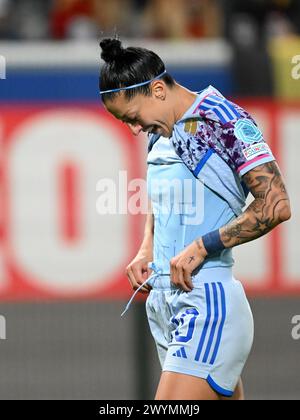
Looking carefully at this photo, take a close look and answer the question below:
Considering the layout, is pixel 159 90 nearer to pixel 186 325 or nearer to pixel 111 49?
pixel 111 49

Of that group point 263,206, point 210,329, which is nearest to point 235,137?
point 263,206

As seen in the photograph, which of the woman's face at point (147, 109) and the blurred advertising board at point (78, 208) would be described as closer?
the woman's face at point (147, 109)

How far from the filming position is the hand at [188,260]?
13.0ft

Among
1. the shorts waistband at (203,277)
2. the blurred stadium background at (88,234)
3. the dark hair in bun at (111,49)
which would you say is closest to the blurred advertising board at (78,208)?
the blurred stadium background at (88,234)

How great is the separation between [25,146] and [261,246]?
1.69 m

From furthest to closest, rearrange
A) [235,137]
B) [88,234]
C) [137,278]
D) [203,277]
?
[88,234], [137,278], [203,277], [235,137]

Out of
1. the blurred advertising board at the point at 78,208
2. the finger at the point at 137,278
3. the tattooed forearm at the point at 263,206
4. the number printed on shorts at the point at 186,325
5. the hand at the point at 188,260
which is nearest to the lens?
the tattooed forearm at the point at 263,206

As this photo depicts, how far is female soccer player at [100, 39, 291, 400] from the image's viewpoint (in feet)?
12.8

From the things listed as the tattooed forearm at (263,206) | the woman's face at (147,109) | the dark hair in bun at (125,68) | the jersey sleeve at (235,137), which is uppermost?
the dark hair in bun at (125,68)

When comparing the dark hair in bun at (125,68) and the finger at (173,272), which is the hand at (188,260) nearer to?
the finger at (173,272)

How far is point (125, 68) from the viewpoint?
397cm

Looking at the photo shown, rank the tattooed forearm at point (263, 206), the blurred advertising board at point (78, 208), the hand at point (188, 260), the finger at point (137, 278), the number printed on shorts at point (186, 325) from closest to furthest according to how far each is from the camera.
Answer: the tattooed forearm at point (263, 206)
the hand at point (188, 260)
the number printed on shorts at point (186, 325)
the finger at point (137, 278)
the blurred advertising board at point (78, 208)

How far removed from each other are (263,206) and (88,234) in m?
3.33

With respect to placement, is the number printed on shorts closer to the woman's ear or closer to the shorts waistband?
the shorts waistband
